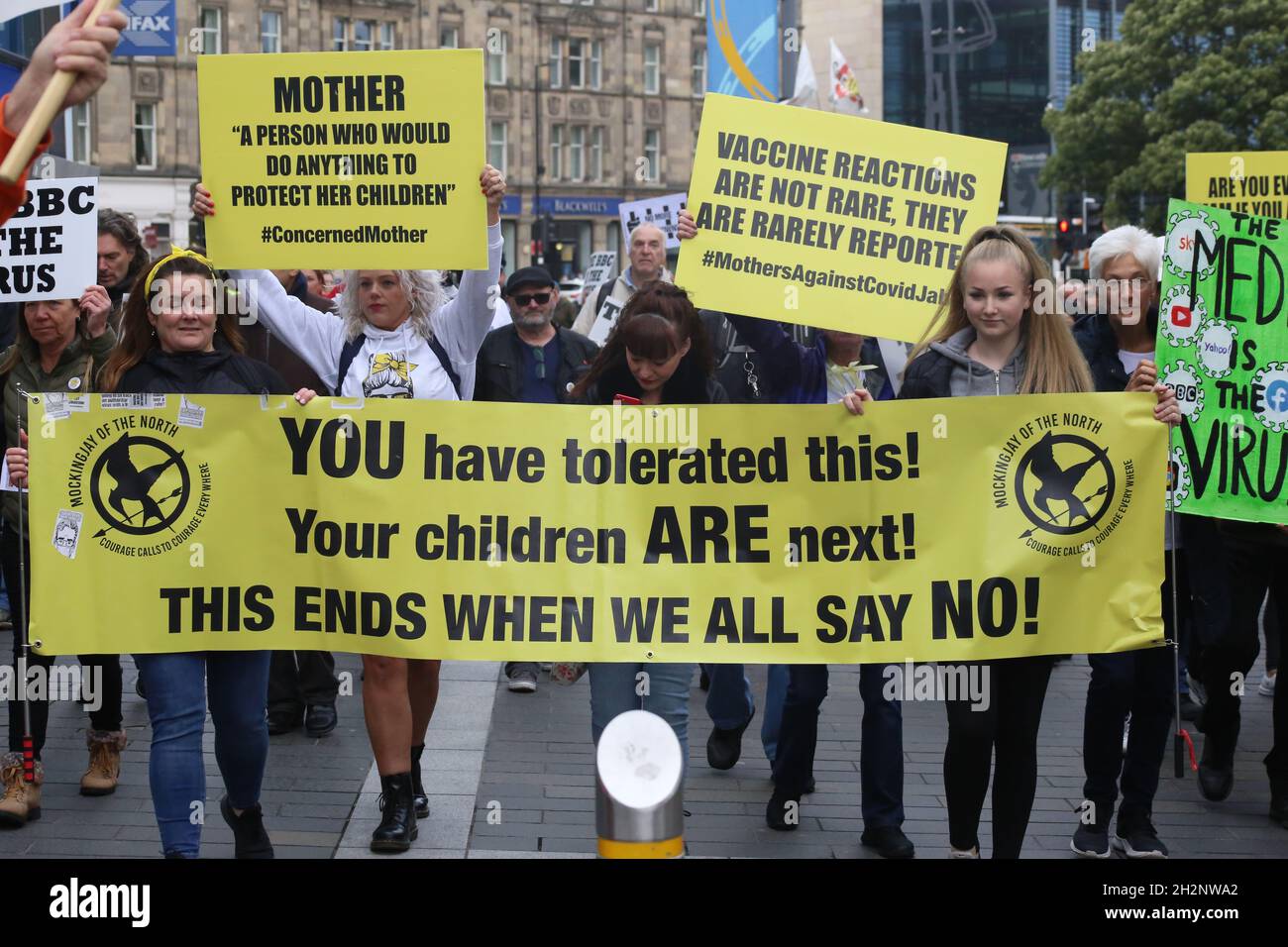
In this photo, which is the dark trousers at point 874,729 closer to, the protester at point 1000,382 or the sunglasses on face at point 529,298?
the protester at point 1000,382

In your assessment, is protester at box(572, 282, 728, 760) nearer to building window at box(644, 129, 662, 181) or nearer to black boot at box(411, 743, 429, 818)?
black boot at box(411, 743, 429, 818)

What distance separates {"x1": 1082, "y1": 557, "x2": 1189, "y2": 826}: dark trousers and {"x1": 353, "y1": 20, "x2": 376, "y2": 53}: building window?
199 ft

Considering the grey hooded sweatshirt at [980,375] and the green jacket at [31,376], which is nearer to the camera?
the grey hooded sweatshirt at [980,375]

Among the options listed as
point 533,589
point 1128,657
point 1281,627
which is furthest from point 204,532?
point 1281,627

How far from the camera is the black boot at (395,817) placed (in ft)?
17.3

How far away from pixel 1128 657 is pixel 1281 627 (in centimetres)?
107

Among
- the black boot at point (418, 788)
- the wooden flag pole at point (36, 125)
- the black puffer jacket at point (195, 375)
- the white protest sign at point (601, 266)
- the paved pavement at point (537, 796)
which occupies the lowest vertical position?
the paved pavement at point (537, 796)

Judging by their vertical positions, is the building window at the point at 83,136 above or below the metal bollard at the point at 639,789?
above

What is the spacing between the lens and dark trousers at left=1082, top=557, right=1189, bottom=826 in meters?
5.32

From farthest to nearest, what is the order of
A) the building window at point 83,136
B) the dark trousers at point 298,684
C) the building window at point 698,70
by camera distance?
the building window at point 698,70 < the building window at point 83,136 < the dark trousers at point 298,684

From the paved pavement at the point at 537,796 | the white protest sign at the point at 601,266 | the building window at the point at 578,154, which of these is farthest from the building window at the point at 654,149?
the paved pavement at the point at 537,796

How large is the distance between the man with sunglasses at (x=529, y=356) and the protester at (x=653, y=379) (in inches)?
107

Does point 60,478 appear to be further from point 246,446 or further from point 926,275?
point 926,275

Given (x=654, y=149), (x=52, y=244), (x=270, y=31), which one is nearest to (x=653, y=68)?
(x=654, y=149)
